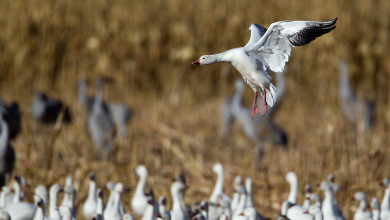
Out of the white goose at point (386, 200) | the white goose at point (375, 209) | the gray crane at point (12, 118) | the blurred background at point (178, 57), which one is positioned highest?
the blurred background at point (178, 57)

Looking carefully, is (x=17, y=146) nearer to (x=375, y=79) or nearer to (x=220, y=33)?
(x=220, y=33)

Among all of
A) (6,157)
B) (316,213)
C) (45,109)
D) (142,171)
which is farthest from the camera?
(45,109)

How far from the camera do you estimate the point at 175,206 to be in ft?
18.6

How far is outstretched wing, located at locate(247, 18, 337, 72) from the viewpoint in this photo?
322 centimetres

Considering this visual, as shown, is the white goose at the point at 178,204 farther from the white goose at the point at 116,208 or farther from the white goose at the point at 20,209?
the white goose at the point at 20,209

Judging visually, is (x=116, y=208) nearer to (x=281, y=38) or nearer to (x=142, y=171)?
(x=142, y=171)

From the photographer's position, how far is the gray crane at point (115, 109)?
9.08 m

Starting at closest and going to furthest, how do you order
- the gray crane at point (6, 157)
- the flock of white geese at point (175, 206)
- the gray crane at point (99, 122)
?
the flock of white geese at point (175, 206) → the gray crane at point (6, 157) → the gray crane at point (99, 122)

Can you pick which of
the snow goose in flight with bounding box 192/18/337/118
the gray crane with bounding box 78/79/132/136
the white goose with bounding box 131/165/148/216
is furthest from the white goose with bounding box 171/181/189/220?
the gray crane with bounding box 78/79/132/136

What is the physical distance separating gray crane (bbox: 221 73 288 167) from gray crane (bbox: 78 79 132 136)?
135 cm

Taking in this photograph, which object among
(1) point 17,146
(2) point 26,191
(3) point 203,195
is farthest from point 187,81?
(2) point 26,191

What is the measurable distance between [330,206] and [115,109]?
4656mm

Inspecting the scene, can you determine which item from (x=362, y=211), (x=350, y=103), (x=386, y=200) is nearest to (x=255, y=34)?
(x=362, y=211)

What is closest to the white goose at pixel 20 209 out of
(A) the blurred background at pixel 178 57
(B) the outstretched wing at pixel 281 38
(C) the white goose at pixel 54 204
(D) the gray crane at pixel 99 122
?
(C) the white goose at pixel 54 204
